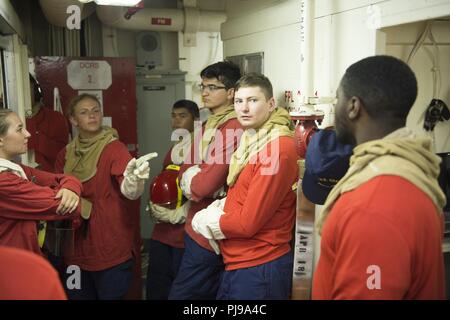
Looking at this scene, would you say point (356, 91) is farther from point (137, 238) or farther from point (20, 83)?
point (137, 238)

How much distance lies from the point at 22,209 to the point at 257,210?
106 centimetres

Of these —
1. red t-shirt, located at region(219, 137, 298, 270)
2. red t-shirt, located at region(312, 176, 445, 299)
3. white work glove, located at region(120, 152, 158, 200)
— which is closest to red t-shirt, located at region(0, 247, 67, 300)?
red t-shirt, located at region(312, 176, 445, 299)

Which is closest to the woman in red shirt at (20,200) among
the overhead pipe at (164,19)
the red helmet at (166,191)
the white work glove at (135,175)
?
the white work glove at (135,175)

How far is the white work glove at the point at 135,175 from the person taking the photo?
2.15 m

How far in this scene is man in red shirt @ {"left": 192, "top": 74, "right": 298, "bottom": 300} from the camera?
185 cm

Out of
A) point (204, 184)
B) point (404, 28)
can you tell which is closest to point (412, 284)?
point (204, 184)

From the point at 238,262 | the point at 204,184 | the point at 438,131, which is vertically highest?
the point at 438,131

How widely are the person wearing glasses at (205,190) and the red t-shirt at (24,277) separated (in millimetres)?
1340

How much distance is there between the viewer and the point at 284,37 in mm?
2627

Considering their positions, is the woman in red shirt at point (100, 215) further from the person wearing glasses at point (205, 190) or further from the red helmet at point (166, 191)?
the person wearing glasses at point (205, 190)

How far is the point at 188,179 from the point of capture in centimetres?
222

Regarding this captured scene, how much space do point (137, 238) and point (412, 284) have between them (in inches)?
107

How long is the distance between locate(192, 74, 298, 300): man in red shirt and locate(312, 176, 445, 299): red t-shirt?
0.79m

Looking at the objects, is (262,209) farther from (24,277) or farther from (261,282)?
(24,277)
